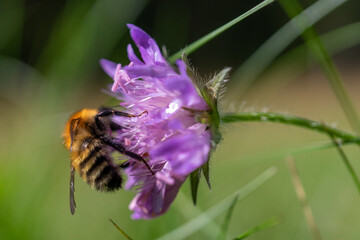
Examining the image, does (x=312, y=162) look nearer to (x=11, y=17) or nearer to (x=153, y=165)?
(x=11, y=17)

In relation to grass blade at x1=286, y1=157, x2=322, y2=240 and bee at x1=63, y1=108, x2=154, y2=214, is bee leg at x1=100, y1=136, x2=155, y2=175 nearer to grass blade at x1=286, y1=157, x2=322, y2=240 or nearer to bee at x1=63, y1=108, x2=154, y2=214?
bee at x1=63, y1=108, x2=154, y2=214

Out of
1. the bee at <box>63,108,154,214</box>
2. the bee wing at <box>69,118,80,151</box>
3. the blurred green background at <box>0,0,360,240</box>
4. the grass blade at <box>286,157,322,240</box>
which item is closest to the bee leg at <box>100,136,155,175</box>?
the bee at <box>63,108,154,214</box>

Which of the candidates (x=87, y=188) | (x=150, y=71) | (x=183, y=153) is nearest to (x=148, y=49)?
(x=150, y=71)

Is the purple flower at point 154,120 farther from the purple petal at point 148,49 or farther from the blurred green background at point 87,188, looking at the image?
the blurred green background at point 87,188

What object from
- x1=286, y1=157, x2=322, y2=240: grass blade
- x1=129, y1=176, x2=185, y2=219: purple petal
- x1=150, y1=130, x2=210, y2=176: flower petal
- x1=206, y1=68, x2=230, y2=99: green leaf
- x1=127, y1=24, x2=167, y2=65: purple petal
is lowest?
x1=286, y1=157, x2=322, y2=240: grass blade

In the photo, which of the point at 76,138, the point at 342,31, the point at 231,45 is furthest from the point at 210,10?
the point at 76,138

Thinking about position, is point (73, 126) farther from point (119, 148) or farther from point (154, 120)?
point (154, 120)
